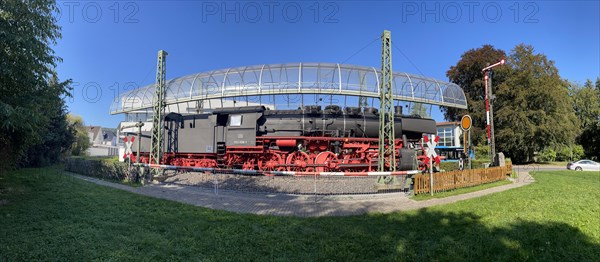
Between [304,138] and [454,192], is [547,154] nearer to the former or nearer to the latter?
[454,192]

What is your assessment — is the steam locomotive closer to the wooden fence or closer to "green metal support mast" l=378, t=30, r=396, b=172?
"green metal support mast" l=378, t=30, r=396, b=172

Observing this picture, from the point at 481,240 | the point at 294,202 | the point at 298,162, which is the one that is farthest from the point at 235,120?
the point at 481,240

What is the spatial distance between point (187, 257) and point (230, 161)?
1253 cm

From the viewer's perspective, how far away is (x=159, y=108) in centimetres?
1764

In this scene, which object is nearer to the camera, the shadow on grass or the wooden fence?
the shadow on grass

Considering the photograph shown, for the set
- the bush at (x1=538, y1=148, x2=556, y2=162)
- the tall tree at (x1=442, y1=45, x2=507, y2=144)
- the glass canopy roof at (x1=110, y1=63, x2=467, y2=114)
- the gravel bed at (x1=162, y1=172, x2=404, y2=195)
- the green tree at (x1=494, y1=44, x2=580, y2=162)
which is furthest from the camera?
the bush at (x1=538, y1=148, x2=556, y2=162)

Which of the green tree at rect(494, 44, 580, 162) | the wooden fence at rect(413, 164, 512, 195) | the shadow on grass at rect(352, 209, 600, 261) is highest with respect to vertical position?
the green tree at rect(494, 44, 580, 162)

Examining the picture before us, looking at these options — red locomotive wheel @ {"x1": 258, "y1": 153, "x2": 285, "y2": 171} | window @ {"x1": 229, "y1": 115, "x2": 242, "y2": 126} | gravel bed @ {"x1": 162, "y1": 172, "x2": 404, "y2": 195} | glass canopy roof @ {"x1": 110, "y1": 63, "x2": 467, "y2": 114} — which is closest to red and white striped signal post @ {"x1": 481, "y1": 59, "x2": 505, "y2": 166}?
glass canopy roof @ {"x1": 110, "y1": 63, "x2": 467, "y2": 114}

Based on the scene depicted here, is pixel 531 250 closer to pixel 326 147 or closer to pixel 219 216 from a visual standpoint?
pixel 219 216

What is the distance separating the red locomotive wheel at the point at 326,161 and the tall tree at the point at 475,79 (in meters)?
27.1

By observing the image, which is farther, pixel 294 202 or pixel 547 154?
pixel 547 154

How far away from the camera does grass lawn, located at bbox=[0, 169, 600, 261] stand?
4.76 meters

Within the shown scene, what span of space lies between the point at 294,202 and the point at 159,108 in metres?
11.7

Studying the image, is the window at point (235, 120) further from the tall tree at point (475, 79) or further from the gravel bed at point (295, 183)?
the tall tree at point (475, 79)
